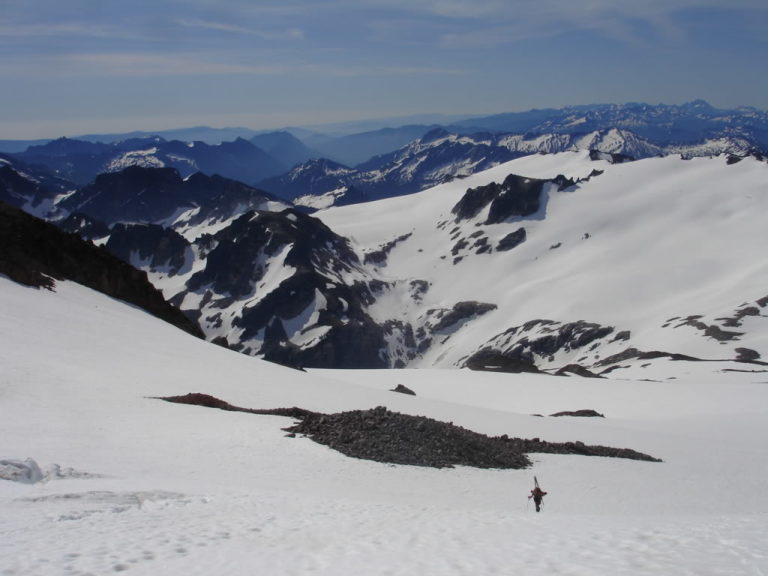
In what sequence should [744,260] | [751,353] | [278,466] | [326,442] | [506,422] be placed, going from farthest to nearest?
1. [744,260]
2. [751,353]
3. [506,422]
4. [326,442]
5. [278,466]

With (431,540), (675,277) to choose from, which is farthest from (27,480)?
(675,277)

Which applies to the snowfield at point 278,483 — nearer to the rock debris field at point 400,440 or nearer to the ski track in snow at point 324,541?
the ski track in snow at point 324,541

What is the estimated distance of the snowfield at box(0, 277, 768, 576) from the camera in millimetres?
11141

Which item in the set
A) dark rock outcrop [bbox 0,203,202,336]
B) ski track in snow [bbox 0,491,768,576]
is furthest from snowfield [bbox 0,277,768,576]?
dark rock outcrop [bbox 0,203,202,336]

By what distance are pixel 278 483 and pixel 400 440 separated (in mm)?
8009

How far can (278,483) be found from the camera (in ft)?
62.0

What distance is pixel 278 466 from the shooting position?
2105 cm

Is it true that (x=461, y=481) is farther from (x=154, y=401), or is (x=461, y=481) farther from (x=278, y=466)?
(x=154, y=401)

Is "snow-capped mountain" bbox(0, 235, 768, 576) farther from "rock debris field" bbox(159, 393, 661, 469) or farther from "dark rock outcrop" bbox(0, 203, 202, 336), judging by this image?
"dark rock outcrop" bbox(0, 203, 202, 336)

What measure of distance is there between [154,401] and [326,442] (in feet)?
31.1

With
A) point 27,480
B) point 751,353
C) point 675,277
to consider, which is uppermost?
point 675,277

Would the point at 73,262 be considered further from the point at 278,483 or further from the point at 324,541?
the point at 324,541

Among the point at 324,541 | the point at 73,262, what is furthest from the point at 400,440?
the point at 73,262

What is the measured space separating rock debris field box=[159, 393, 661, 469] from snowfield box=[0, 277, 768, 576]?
0.96m
